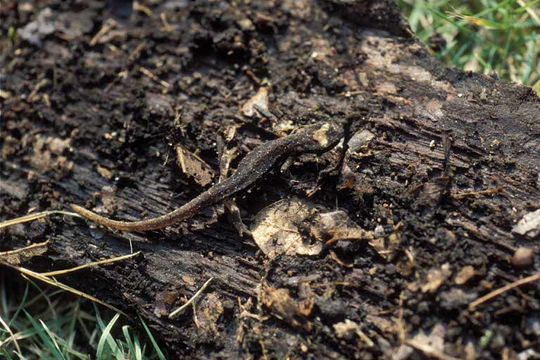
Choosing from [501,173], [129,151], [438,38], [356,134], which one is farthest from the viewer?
[438,38]

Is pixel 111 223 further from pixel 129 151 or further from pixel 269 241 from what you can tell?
pixel 269 241

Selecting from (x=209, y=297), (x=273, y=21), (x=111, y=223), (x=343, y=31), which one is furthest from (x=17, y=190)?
(x=343, y=31)

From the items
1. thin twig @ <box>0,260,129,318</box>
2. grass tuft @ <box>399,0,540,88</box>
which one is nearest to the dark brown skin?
thin twig @ <box>0,260,129,318</box>

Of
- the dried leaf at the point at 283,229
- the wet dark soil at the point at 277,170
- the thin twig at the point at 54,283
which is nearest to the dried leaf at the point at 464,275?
the wet dark soil at the point at 277,170

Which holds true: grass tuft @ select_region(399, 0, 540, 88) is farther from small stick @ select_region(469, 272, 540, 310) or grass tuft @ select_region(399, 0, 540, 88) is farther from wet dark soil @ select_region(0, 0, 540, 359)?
small stick @ select_region(469, 272, 540, 310)

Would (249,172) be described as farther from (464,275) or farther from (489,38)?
(489,38)

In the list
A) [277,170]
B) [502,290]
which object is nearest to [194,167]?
[277,170]
